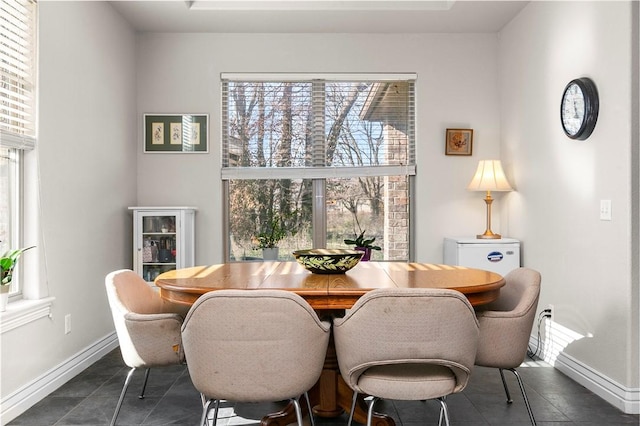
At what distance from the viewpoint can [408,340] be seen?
1.89 metres

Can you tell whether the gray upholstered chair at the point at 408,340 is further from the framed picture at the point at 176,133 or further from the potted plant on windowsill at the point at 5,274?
the framed picture at the point at 176,133

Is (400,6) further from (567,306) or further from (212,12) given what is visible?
(567,306)

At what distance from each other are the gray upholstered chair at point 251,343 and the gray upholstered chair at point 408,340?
6.0 inches

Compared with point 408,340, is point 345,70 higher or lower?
higher

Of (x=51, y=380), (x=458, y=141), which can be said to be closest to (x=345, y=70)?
(x=458, y=141)

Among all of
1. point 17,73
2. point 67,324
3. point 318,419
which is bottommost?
point 318,419

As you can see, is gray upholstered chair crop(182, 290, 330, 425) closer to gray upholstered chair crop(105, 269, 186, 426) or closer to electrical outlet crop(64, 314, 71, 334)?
gray upholstered chair crop(105, 269, 186, 426)

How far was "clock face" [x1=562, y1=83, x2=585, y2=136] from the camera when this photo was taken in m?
3.30

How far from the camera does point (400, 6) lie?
422 cm

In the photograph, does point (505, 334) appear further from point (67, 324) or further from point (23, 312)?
point (67, 324)

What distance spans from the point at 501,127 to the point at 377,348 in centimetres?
337

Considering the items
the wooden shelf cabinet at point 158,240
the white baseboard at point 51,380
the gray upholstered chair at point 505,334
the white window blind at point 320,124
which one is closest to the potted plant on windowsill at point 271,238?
the white window blind at point 320,124

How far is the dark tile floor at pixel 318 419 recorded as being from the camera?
2.69 m

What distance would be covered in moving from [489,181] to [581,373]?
1.67m
